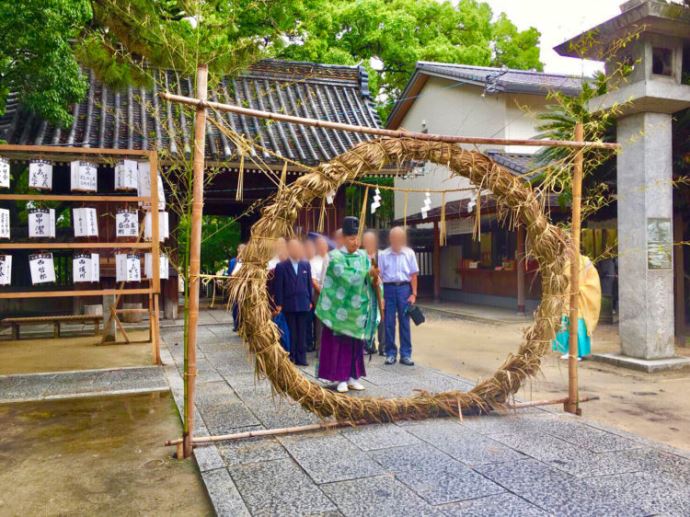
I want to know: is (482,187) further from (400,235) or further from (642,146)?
(642,146)

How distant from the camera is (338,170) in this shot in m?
4.79

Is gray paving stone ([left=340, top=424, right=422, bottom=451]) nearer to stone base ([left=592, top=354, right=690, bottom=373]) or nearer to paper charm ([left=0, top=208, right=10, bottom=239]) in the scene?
stone base ([left=592, top=354, right=690, bottom=373])

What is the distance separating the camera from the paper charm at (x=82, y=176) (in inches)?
313

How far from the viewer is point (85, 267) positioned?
27.0ft

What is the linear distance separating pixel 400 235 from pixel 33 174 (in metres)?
5.03

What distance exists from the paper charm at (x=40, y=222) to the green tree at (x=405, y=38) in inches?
505

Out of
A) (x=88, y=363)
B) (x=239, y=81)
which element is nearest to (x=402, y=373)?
(x=88, y=363)

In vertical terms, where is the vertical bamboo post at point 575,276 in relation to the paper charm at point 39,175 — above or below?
below

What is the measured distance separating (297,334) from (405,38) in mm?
17042

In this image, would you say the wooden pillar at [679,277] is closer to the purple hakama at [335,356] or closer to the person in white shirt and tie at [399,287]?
the person in white shirt and tie at [399,287]

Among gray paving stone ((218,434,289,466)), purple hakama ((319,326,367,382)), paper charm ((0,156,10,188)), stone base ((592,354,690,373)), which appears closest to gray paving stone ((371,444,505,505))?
gray paving stone ((218,434,289,466))

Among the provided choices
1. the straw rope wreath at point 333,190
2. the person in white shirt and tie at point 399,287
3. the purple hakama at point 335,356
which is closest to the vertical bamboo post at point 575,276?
the straw rope wreath at point 333,190

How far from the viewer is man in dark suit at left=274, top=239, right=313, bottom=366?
7949 millimetres

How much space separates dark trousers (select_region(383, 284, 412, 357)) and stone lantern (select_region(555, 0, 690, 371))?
3.15 m
